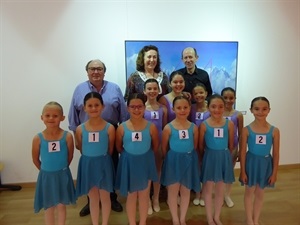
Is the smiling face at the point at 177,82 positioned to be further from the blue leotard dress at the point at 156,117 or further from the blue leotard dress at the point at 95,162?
the blue leotard dress at the point at 95,162

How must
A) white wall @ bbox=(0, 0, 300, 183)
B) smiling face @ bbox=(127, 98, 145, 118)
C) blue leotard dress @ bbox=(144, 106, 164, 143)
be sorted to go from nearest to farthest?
1. smiling face @ bbox=(127, 98, 145, 118)
2. blue leotard dress @ bbox=(144, 106, 164, 143)
3. white wall @ bbox=(0, 0, 300, 183)

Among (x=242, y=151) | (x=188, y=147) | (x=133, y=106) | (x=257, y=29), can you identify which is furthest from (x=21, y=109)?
(x=257, y=29)

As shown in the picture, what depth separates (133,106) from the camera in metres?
2.02

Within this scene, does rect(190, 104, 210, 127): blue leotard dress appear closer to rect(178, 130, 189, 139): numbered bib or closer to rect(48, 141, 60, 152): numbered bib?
rect(178, 130, 189, 139): numbered bib

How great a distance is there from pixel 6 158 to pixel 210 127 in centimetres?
256

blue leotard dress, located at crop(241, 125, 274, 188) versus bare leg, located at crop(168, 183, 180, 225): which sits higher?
blue leotard dress, located at crop(241, 125, 274, 188)

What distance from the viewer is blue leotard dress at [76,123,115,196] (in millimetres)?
2002

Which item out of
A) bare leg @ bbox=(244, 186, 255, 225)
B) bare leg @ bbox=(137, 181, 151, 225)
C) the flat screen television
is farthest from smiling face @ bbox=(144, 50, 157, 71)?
bare leg @ bbox=(244, 186, 255, 225)

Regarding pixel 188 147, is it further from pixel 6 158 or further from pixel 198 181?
pixel 6 158

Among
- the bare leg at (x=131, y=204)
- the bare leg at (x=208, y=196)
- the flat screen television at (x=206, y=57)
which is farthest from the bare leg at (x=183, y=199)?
the flat screen television at (x=206, y=57)

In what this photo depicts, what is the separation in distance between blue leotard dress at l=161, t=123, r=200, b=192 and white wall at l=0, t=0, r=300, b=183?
1356 millimetres

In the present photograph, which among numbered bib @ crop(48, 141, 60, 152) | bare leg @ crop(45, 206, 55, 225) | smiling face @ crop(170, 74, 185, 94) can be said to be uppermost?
smiling face @ crop(170, 74, 185, 94)

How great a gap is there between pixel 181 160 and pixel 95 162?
702 mm

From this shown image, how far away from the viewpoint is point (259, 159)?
210cm
